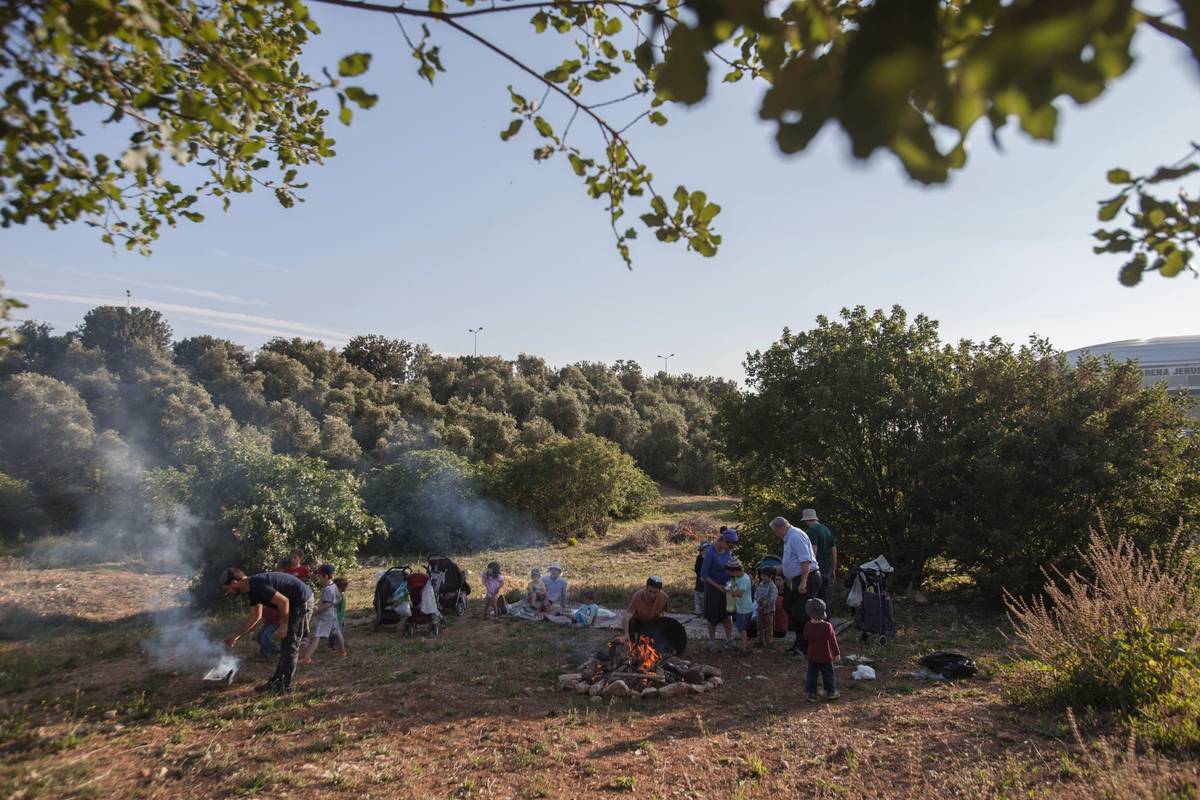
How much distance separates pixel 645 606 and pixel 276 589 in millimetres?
3669

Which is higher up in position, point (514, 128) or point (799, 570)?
point (514, 128)

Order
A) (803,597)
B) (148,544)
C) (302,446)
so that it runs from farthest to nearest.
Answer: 1. (302,446)
2. (148,544)
3. (803,597)

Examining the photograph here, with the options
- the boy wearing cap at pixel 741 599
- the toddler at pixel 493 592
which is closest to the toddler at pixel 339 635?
the toddler at pixel 493 592

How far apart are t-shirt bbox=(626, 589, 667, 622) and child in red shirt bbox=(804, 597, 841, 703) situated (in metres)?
1.84

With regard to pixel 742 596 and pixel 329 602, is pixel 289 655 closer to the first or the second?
pixel 329 602

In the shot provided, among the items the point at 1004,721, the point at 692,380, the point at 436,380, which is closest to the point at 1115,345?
the point at 692,380

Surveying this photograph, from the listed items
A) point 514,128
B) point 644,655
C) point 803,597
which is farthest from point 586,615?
point 514,128

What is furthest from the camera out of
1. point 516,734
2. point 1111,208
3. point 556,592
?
point 556,592

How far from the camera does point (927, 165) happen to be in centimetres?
126

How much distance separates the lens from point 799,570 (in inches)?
288

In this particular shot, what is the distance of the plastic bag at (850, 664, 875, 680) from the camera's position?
6.61m

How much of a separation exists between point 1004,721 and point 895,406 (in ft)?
20.0

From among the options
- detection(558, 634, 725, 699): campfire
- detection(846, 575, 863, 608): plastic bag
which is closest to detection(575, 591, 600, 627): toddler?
detection(558, 634, 725, 699): campfire

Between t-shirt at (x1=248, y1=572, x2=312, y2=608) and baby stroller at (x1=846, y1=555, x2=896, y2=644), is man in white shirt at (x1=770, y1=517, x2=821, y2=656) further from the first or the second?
t-shirt at (x1=248, y1=572, x2=312, y2=608)
